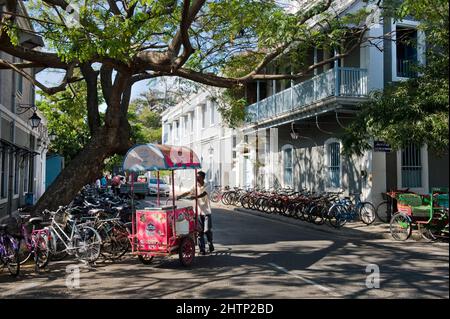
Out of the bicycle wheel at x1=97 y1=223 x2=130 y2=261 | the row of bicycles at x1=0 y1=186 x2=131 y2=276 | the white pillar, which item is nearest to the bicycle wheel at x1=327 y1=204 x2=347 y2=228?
the row of bicycles at x1=0 y1=186 x2=131 y2=276

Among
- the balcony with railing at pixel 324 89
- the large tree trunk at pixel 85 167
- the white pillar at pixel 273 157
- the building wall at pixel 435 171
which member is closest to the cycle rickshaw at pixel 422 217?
the building wall at pixel 435 171

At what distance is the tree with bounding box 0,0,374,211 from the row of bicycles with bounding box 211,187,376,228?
5.28 metres

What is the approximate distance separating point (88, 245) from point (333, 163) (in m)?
12.5

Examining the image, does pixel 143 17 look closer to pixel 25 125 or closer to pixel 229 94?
pixel 229 94

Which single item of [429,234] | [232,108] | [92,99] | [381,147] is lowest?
[429,234]

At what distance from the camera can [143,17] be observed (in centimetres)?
885

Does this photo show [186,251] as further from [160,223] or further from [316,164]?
[316,164]

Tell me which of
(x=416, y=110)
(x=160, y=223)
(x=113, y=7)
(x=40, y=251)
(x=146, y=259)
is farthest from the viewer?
(x=113, y=7)

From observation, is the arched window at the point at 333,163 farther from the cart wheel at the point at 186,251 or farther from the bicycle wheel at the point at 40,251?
the bicycle wheel at the point at 40,251

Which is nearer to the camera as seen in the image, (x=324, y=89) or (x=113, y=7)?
(x=113, y=7)

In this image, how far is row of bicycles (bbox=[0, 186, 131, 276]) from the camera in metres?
8.56

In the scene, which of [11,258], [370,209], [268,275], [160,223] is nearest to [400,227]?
[370,209]

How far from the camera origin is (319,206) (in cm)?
1616

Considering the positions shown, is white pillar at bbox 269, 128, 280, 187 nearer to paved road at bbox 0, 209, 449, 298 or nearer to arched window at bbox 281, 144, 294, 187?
arched window at bbox 281, 144, 294, 187
